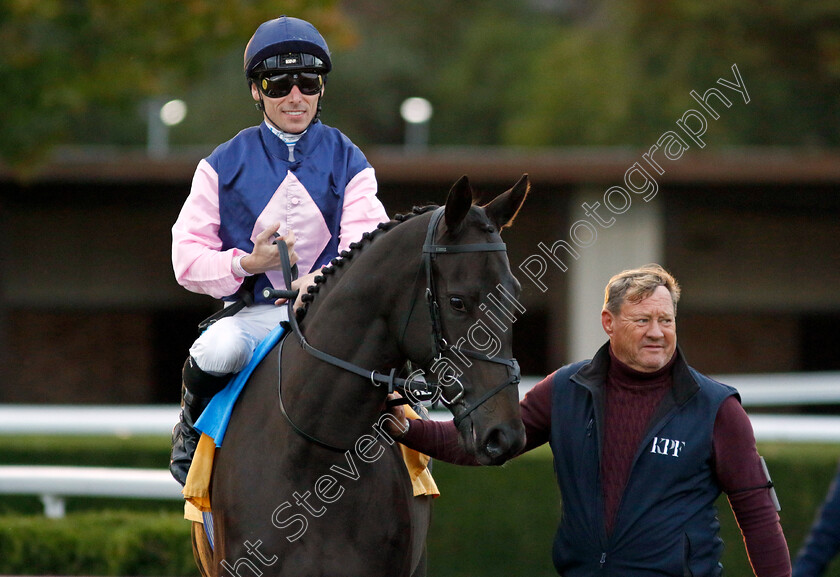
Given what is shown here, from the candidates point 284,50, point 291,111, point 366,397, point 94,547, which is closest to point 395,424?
point 366,397

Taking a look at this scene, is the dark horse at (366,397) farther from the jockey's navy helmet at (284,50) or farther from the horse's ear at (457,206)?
the jockey's navy helmet at (284,50)

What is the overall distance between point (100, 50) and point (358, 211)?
29.9ft

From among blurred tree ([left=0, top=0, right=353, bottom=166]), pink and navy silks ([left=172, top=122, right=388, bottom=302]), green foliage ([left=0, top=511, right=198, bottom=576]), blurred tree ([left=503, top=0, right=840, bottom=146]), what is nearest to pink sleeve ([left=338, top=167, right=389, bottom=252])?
pink and navy silks ([left=172, top=122, right=388, bottom=302])

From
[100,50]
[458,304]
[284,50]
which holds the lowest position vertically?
[458,304]

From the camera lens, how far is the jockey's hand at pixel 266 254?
3.19m

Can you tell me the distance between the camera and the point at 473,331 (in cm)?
277

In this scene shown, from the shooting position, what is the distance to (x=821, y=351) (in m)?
15.4

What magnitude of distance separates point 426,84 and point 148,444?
2958cm

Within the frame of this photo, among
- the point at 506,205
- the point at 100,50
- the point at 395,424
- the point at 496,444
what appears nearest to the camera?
the point at 496,444

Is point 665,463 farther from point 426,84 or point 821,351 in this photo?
point 426,84

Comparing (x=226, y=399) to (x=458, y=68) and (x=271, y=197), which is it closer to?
(x=271, y=197)

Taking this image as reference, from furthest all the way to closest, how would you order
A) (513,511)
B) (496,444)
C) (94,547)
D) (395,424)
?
(513,511)
(94,547)
(395,424)
(496,444)

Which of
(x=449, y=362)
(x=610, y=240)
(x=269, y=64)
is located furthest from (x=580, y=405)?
(x=610, y=240)

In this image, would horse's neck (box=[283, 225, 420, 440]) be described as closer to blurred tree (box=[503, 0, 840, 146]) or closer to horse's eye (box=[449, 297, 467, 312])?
horse's eye (box=[449, 297, 467, 312])
